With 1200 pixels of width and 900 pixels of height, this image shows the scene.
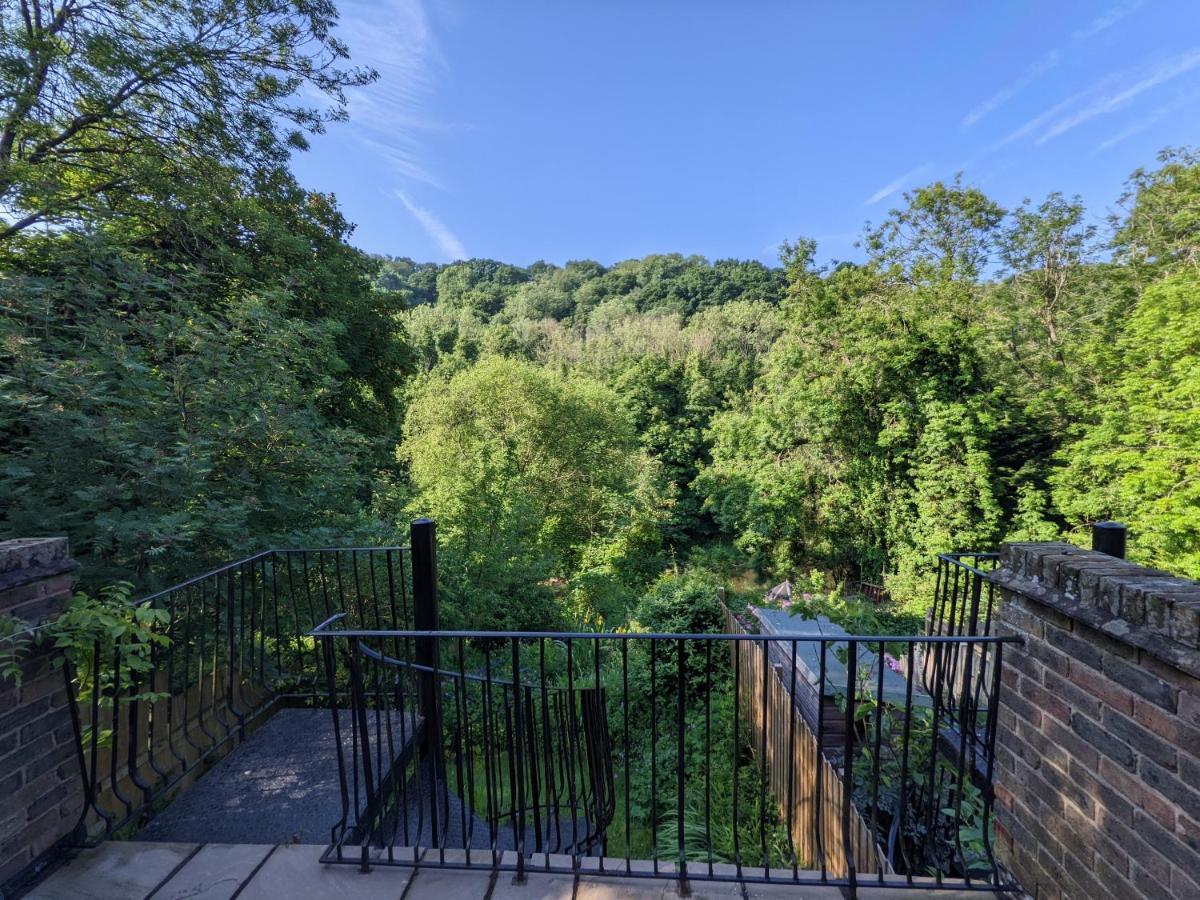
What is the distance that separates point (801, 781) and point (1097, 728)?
3.14 metres

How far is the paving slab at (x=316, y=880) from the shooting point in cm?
182

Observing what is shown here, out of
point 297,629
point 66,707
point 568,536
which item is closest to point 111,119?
point 297,629

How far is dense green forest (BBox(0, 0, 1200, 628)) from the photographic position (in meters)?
3.53

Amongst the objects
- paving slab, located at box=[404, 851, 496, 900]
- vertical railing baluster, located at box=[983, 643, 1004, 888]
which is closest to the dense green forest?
paving slab, located at box=[404, 851, 496, 900]

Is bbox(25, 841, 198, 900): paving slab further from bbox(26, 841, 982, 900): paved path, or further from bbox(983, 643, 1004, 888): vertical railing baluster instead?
bbox(983, 643, 1004, 888): vertical railing baluster

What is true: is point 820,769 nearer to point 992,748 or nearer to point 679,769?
point 992,748

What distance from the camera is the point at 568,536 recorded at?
16.4 meters

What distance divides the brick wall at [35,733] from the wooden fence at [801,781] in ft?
8.33

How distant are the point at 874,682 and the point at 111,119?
10166mm

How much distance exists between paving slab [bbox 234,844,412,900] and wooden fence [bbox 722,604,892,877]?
1.46 metres

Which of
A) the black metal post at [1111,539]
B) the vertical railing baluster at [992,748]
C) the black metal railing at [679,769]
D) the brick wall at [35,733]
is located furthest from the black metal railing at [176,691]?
the black metal post at [1111,539]

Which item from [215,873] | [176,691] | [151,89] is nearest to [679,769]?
[215,873]

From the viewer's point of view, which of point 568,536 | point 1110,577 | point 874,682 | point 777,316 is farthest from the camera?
point 568,536

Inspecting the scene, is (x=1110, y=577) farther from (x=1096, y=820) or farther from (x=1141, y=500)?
(x=1141, y=500)
